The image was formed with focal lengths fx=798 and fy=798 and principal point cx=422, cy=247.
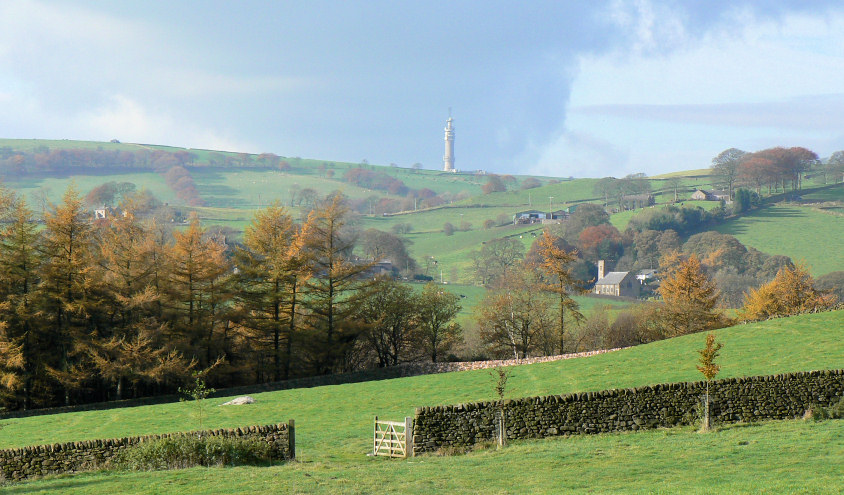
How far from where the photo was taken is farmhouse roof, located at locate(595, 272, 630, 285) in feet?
389

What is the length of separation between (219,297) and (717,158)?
153722 millimetres

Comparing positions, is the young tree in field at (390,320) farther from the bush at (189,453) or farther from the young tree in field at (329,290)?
the bush at (189,453)

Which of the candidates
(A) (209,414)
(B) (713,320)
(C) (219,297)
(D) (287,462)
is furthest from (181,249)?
(B) (713,320)

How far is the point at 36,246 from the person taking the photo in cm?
4612

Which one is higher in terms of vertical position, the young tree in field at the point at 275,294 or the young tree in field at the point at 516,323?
the young tree in field at the point at 275,294

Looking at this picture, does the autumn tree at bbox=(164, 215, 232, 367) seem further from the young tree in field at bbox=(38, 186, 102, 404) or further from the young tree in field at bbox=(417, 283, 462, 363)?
the young tree in field at bbox=(417, 283, 462, 363)

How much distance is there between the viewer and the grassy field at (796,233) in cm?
12019

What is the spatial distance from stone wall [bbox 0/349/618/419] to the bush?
88.6 ft

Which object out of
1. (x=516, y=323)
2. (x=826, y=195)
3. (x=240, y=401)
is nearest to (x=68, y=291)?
(x=240, y=401)

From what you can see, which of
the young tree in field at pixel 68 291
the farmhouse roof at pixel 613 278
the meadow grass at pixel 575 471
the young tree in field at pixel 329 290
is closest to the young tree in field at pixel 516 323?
the young tree in field at pixel 329 290

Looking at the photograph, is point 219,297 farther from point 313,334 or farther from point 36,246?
point 36,246

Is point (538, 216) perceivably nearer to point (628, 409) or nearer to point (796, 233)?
point (796, 233)

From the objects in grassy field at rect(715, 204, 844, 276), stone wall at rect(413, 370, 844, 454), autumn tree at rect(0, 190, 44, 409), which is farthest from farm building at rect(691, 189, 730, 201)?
stone wall at rect(413, 370, 844, 454)

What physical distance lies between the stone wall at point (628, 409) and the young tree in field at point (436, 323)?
40.6 metres
